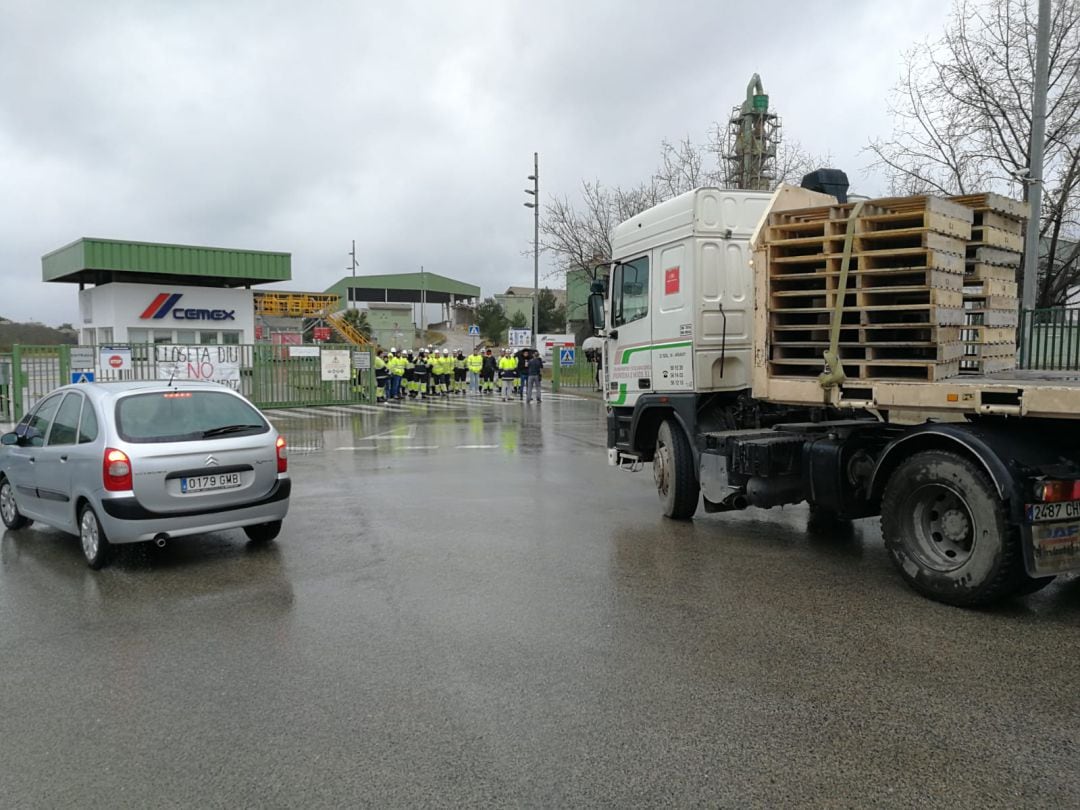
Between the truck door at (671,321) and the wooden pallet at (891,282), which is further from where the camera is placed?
the truck door at (671,321)

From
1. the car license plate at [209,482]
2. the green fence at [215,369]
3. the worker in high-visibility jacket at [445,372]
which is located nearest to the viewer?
the car license plate at [209,482]

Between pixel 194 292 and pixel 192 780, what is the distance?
36408 mm

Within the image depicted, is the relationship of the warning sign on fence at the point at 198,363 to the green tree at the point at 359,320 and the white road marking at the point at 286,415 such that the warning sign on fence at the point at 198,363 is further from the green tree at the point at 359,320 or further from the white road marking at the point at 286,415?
the green tree at the point at 359,320

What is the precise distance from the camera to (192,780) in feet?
10.9

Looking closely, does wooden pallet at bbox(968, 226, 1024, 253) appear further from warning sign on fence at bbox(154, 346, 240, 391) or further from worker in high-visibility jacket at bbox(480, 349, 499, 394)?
worker in high-visibility jacket at bbox(480, 349, 499, 394)

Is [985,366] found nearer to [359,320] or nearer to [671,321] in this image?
[671,321]

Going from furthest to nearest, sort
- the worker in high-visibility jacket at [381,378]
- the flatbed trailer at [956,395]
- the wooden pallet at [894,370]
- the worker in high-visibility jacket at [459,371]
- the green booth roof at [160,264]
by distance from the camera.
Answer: the green booth roof at [160,264] < the worker in high-visibility jacket at [459,371] < the worker in high-visibility jacket at [381,378] < the wooden pallet at [894,370] < the flatbed trailer at [956,395]

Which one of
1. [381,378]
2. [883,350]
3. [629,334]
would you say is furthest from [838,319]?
[381,378]

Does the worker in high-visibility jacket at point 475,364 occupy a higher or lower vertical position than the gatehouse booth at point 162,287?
lower

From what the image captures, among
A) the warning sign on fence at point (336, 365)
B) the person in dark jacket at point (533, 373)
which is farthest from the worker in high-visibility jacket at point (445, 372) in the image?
the warning sign on fence at point (336, 365)

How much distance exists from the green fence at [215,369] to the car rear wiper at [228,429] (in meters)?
12.1

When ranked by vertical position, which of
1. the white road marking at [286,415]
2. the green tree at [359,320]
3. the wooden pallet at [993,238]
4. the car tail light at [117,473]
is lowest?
the white road marking at [286,415]

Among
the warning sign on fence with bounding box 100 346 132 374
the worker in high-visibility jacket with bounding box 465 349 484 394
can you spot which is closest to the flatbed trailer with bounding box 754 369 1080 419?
the warning sign on fence with bounding box 100 346 132 374

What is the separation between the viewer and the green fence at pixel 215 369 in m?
19.7
